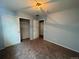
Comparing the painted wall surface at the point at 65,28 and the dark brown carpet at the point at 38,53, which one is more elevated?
the painted wall surface at the point at 65,28

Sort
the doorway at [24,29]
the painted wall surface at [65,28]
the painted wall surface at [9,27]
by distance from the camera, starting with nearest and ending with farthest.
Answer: the painted wall surface at [65,28] < the painted wall surface at [9,27] < the doorway at [24,29]

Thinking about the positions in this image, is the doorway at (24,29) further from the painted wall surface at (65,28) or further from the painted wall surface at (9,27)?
the painted wall surface at (65,28)

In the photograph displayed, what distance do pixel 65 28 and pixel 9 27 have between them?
361 centimetres

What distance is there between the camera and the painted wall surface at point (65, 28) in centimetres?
324

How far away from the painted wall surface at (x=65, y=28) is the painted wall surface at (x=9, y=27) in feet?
8.33

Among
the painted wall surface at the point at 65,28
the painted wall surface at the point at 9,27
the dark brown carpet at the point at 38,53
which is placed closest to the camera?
the dark brown carpet at the point at 38,53

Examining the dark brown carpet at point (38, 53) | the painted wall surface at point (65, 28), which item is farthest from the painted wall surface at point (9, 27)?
the painted wall surface at point (65, 28)

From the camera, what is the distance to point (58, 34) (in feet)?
13.8

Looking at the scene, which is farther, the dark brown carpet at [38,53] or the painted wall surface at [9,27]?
the painted wall surface at [9,27]

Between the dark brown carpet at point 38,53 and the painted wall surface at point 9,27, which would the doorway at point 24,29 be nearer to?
the painted wall surface at point 9,27

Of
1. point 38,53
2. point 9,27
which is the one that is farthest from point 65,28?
point 9,27

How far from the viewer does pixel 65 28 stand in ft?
12.2

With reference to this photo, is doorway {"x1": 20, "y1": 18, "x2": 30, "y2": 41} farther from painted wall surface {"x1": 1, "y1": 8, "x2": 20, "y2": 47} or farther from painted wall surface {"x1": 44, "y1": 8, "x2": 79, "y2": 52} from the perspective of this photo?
painted wall surface {"x1": 44, "y1": 8, "x2": 79, "y2": 52}

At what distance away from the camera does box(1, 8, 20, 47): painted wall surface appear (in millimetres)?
3537
